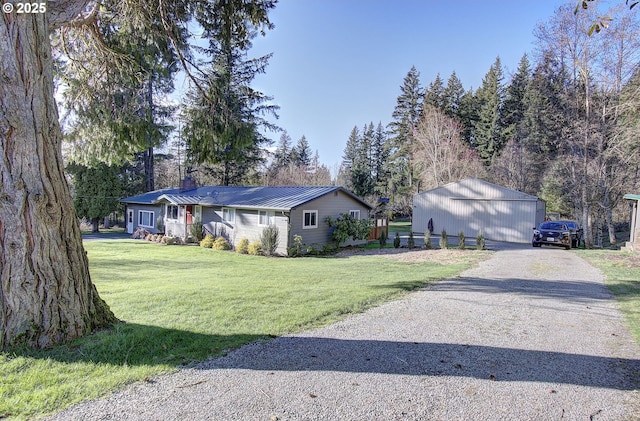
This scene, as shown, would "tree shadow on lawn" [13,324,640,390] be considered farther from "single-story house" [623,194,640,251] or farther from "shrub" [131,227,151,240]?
"shrub" [131,227,151,240]

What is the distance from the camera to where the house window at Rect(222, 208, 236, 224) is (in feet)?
68.2

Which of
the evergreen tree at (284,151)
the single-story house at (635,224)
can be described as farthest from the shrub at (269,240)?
the evergreen tree at (284,151)

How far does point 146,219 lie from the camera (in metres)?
27.9

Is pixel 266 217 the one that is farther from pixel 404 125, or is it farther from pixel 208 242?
pixel 404 125

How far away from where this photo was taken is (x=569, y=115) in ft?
72.8

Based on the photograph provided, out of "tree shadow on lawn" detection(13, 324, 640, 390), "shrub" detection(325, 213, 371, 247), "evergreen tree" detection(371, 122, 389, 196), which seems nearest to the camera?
"tree shadow on lawn" detection(13, 324, 640, 390)

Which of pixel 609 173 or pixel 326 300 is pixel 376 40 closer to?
pixel 326 300

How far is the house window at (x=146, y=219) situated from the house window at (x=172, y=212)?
10.6ft

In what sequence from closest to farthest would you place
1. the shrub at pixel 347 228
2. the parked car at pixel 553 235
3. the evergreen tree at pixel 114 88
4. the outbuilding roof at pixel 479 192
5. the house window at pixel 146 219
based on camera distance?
the evergreen tree at pixel 114 88
the parked car at pixel 553 235
the shrub at pixel 347 228
the outbuilding roof at pixel 479 192
the house window at pixel 146 219

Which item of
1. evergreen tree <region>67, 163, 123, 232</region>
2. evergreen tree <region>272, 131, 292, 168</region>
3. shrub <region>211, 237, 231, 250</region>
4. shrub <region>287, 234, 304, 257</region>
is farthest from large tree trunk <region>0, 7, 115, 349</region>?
evergreen tree <region>272, 131, 292, 168</region>

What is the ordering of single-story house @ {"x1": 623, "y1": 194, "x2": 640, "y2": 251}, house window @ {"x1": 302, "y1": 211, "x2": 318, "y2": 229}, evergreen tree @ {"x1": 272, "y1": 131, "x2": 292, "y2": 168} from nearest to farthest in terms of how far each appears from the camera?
single-story house @ {"x1": 623, "y1": 194, "x2": 640, "y2": 251} < house window @ {"x1": 302, "y1": 211, "x2": 318, "y2": 229} < evergreen tree @ {"x1": 272, "y1": 131, "x2": 292, "y2": 168}

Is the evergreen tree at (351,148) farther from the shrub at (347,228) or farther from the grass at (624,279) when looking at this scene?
the grass at (624,279)

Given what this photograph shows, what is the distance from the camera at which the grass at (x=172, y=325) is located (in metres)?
3.14

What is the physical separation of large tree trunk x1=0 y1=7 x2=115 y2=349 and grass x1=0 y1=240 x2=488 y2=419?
1.09 ft
